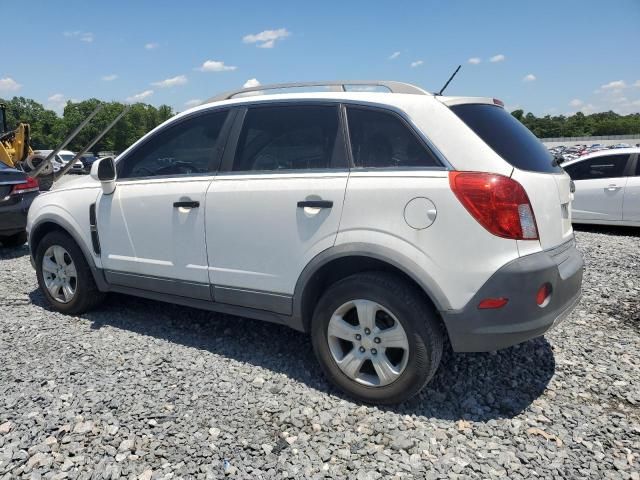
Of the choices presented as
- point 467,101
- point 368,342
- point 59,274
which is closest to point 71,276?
point 59,274

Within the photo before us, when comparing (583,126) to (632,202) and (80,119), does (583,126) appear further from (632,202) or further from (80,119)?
(632,202)

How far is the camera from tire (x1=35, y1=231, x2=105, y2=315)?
4215mm

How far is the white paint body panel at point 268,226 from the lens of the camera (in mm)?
2898

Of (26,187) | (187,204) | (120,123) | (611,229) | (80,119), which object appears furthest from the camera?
(80,119)

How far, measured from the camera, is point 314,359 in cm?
352

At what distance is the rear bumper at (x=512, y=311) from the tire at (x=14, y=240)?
7356 mm

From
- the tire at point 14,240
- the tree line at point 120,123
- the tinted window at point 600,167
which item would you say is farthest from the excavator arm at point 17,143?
the tree line at point 120,123

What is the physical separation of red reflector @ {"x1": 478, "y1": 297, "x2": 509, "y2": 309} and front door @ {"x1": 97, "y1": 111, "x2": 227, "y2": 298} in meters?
1.86

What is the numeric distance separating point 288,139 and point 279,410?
1690mm

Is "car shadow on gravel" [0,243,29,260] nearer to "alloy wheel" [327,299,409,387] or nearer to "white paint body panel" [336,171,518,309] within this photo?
"alloy wheel" [327,299,409,387]

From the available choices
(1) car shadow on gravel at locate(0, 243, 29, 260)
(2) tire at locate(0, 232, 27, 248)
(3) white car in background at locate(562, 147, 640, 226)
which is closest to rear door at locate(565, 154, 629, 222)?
(3) white car in background at locate(562, 147, 640, 226)

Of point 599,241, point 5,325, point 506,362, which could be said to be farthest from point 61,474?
point 599,241

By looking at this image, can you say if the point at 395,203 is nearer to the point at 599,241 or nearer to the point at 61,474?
the point at 61,474

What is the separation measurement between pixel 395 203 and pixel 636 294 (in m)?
3.55
